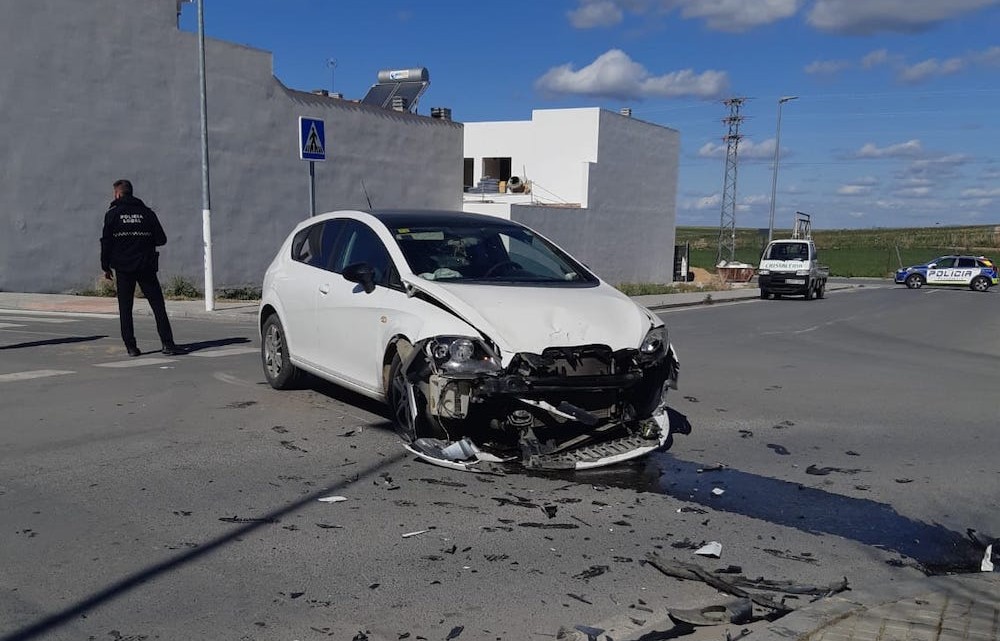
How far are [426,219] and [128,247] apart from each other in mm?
4711

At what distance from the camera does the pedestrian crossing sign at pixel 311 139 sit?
1516 cm

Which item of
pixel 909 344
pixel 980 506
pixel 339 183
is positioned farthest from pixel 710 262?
pixel 980 506

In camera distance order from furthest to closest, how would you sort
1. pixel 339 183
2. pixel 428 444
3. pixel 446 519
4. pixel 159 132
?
pixel 339 183 → pixel 159 132 → pixel 428 444 → pixel 446 519

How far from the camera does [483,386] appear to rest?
5.59 m

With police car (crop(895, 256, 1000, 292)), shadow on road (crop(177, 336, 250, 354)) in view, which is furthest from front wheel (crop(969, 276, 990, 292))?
shadow on road (crop(177, 336, 250, 354))

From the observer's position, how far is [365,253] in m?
7.25

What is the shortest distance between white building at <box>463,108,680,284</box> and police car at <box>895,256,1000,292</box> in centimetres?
1353

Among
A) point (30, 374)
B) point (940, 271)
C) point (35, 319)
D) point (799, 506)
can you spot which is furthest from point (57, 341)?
point (940, 271)

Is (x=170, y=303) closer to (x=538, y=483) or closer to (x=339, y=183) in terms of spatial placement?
(x=339, y=183)

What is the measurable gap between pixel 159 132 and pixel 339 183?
17.5 ft

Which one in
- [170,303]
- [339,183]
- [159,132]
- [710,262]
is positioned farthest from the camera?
[710,262]

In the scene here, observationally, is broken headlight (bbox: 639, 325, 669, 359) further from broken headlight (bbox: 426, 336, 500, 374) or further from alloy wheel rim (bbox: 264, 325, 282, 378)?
alloy wheel rim (bbox: 264, 325, 282, 378)

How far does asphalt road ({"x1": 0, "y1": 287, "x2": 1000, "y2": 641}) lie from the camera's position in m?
3.89

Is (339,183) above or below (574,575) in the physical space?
above
